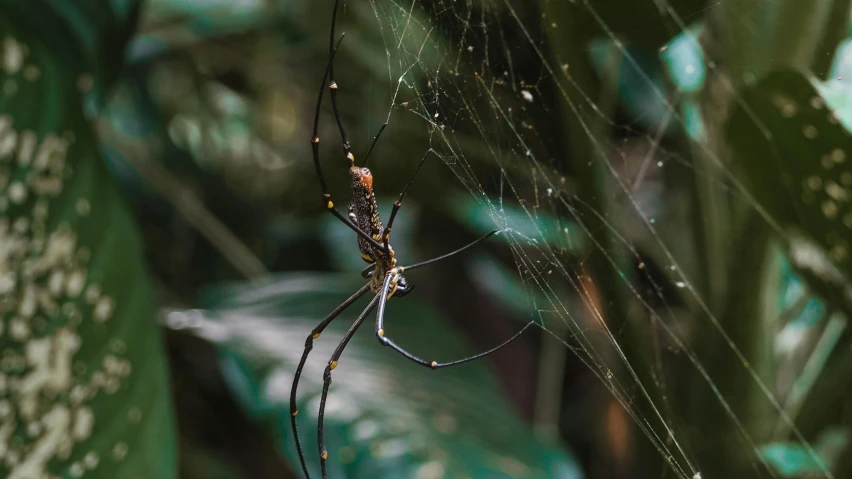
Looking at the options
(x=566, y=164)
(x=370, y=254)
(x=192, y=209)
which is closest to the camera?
(x=370, y=254)

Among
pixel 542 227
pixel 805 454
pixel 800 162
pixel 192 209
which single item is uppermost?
pixel 800 162

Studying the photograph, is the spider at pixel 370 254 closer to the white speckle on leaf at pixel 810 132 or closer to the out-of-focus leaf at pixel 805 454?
the white speckle on leaf at pixel 810 132

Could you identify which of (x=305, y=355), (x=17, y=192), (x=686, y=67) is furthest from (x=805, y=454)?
(x=17, y=192)

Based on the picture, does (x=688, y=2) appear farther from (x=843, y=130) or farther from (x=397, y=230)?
(x=397, y=230)

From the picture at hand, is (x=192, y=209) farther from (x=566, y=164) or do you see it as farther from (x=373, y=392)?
(x=566, y=164)

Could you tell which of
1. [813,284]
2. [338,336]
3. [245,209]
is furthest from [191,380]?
[813,284]

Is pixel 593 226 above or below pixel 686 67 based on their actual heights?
below

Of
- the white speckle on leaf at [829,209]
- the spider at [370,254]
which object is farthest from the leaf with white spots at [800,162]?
the spider at [370,254]
